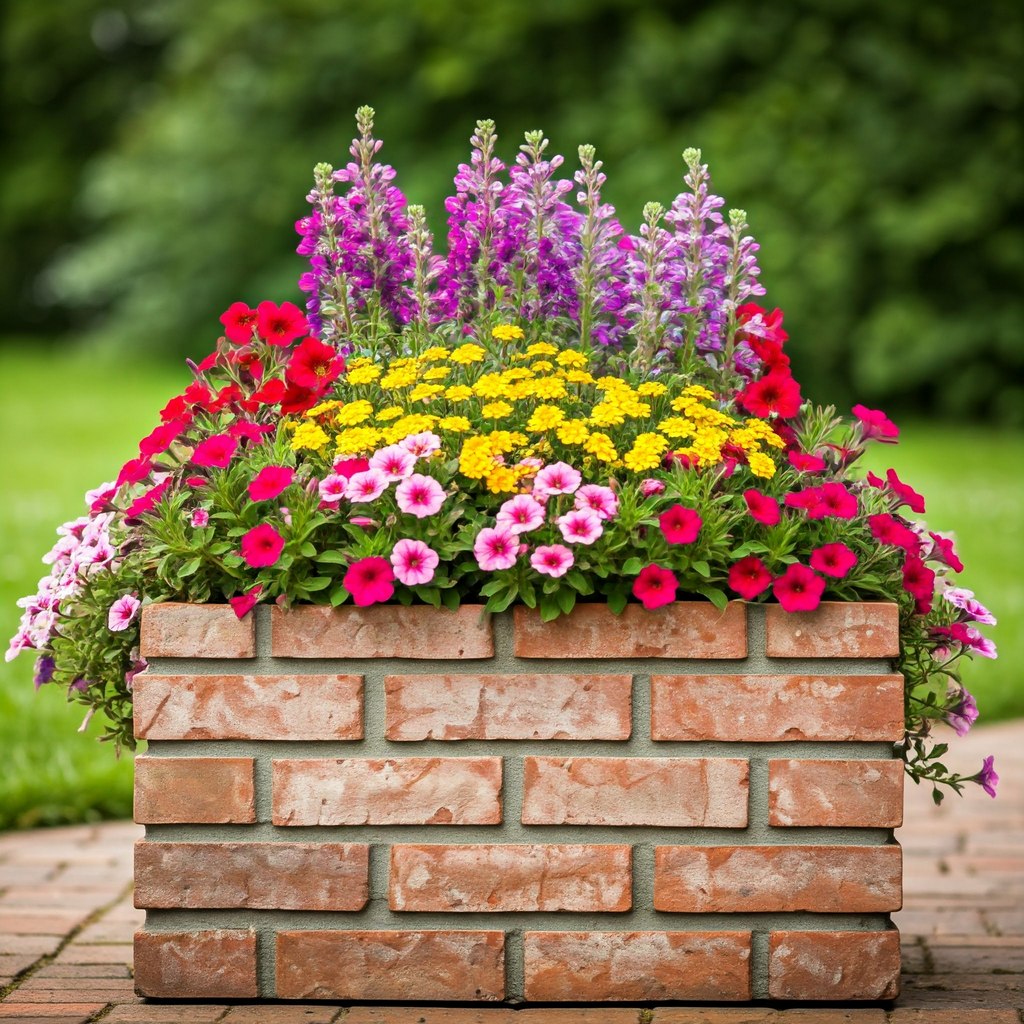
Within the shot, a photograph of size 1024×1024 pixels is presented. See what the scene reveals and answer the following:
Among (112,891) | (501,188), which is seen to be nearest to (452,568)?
(501,188)

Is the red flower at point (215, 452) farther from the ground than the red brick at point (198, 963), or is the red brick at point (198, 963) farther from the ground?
the red flower at point (215, 452)

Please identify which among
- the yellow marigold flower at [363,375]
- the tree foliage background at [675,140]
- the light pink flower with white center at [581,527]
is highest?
the tree foliage background at [675,140]

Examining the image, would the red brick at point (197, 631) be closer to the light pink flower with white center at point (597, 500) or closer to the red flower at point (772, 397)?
the light pink flower with white center at point (597, 500)

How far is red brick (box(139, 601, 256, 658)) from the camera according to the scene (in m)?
2.34

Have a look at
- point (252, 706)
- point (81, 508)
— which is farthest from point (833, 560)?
point (81, 508)

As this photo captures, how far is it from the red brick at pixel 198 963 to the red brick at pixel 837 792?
0.86m

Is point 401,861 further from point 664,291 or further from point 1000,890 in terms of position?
point 1000,890

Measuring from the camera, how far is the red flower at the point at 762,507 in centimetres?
228

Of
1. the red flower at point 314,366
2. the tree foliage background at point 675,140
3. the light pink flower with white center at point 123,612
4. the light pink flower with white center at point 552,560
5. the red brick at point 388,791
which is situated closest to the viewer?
the light pink flower with white center at point 552,560

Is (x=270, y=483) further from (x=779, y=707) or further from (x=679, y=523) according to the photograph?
(x=779, y=707)

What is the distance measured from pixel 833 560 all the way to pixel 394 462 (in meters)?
0.68

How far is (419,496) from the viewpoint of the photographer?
7.50 feet

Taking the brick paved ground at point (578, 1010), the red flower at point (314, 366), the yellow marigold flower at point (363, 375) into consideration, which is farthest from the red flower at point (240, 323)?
the brick paved ground at point (578, 1010)

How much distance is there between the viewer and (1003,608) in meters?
6.19
